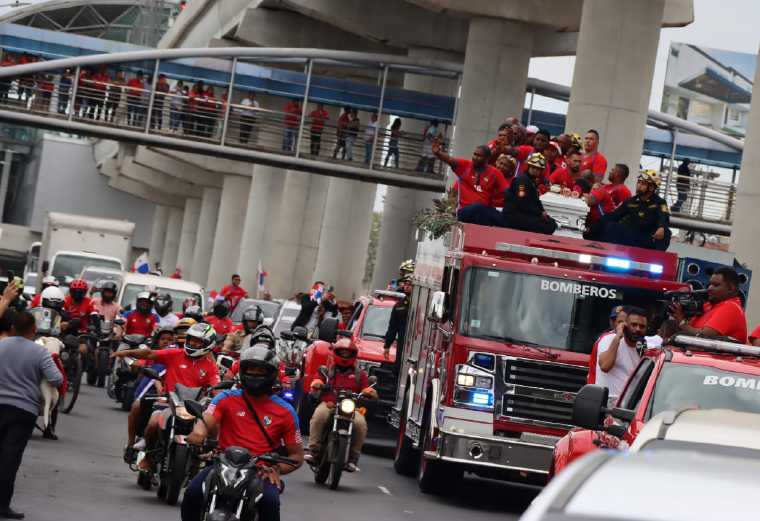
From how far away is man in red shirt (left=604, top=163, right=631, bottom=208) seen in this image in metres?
19.4

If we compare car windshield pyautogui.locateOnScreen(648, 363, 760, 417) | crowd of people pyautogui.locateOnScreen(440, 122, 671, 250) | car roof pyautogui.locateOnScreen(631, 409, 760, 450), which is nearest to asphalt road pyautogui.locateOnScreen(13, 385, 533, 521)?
crowd of people pyautogui.locateOnScreen(440, 122, 671, 250)

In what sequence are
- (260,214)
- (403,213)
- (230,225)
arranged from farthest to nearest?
(230,225), (260,214), (403,213)

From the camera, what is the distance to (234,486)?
940 cm

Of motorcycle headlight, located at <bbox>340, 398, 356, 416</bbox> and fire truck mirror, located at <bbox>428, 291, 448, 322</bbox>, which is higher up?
fire truck mirror, located at <bbox>428, 291, 448, 322</bbox>

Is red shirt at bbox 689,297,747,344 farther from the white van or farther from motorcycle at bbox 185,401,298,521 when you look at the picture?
the white van

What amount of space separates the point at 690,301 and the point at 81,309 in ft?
37.8

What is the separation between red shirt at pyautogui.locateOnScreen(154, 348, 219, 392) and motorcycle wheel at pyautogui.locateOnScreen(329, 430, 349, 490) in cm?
247

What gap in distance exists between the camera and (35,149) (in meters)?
136

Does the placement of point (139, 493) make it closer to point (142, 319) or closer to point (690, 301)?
point (690, 301)

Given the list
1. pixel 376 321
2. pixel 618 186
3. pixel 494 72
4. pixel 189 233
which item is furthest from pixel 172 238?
pixel 618 186

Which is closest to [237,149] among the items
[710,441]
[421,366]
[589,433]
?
[421,366]

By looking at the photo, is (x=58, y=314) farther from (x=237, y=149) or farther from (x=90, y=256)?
(x=237, y=149)

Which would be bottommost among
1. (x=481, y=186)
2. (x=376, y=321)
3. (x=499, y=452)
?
(x=499, y=452)

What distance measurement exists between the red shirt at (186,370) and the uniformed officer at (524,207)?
162 inches
